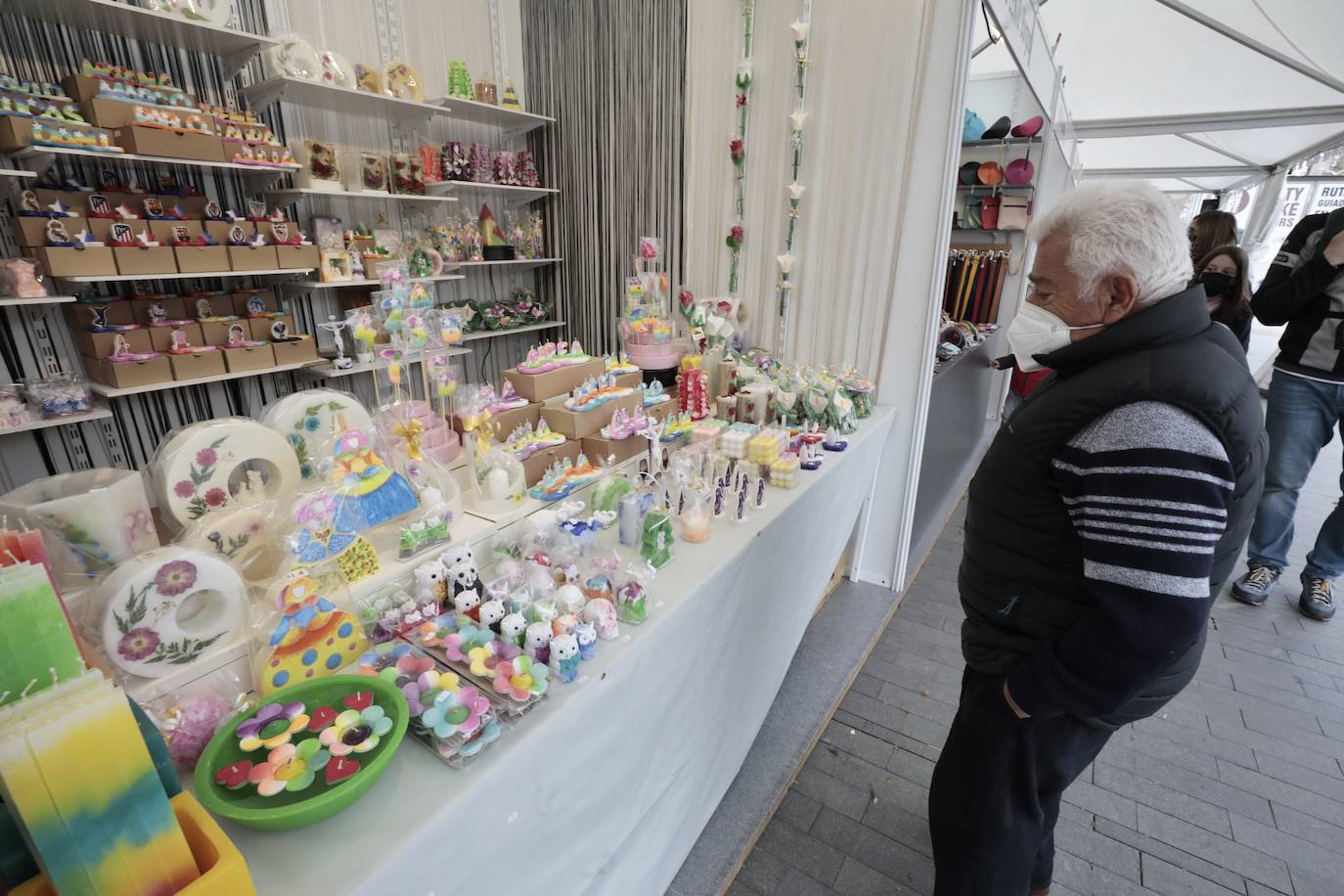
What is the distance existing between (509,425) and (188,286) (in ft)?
7.40

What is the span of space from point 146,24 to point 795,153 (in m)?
2.74

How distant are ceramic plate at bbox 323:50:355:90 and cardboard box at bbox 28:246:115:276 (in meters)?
1.24

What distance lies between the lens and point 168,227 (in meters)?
2.59

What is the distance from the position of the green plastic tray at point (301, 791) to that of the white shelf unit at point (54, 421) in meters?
2.44

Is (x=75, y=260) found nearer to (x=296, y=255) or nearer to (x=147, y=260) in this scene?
(x=147, y=260)

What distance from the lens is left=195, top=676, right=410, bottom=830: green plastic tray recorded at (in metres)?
0.76

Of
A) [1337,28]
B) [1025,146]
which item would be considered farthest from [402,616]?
[1337,28]

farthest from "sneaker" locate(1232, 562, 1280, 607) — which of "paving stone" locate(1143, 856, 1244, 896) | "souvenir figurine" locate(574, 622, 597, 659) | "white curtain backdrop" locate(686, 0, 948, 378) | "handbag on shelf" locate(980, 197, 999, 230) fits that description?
"souvenir figurine" locate(574, 622, 597, 659)

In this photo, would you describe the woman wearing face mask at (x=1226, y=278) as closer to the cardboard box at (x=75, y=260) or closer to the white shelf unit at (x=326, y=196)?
the white shelf unit at (x=326, y=196)

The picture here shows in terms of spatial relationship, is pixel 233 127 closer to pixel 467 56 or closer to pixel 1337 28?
pixel 467 56

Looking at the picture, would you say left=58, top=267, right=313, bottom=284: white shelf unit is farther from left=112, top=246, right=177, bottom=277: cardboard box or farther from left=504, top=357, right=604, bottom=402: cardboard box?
left=504, top=357, right=604, bottom=402: cardboard box

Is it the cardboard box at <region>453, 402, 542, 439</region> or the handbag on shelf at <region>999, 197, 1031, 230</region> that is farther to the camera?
the handbag on shelf at <region>999, 197, 1031, 230</region>

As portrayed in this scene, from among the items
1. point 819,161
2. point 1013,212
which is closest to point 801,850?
point 819,161

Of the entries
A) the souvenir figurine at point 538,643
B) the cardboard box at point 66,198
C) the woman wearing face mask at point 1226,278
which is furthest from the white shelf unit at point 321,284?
the woman wearing face mask at point 1226,278
